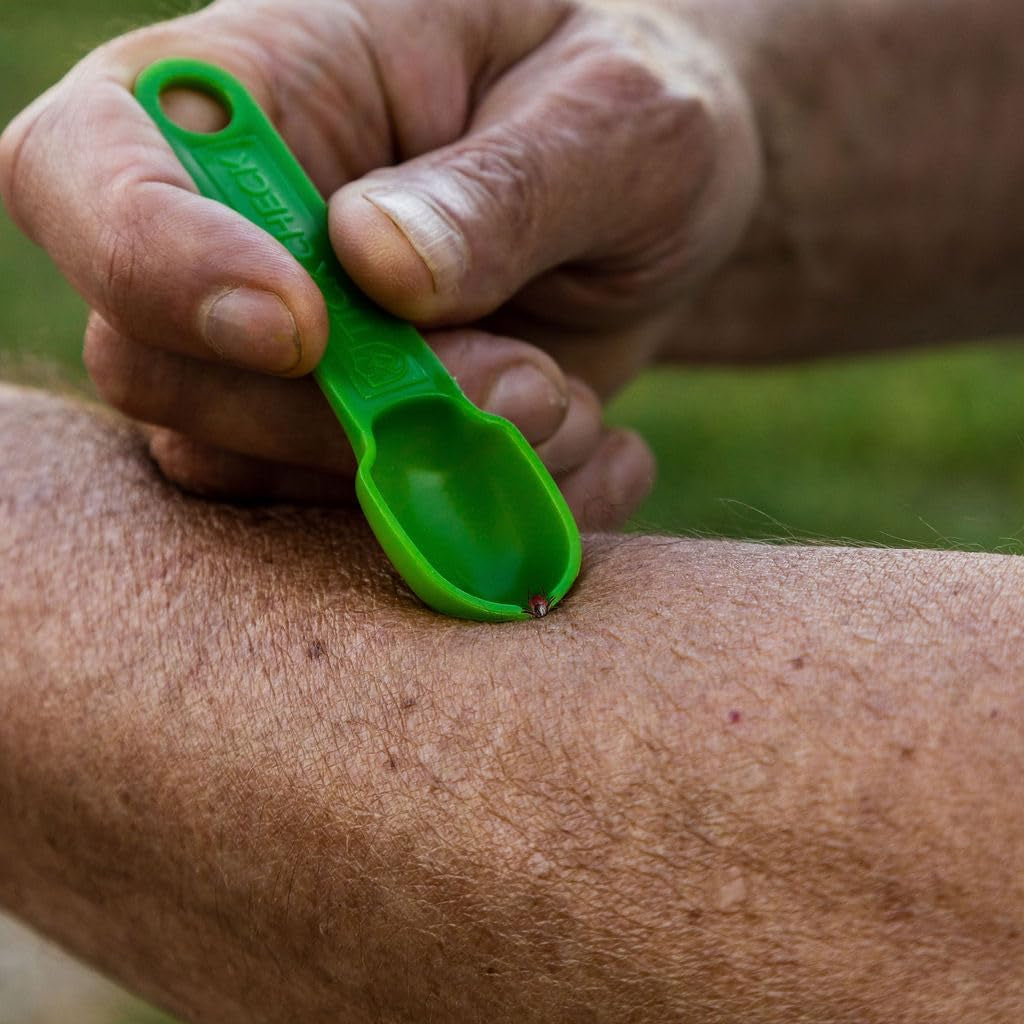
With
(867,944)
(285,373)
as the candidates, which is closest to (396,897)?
(867,944)

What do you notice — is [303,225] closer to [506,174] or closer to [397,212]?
[397,212]

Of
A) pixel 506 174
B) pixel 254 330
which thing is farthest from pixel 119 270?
pixel 506 174

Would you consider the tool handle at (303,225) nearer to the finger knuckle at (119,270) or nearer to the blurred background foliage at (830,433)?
the finger knuckle at (119,270)

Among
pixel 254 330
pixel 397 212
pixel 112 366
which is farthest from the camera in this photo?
pixel 112 366

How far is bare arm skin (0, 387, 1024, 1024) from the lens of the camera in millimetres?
922

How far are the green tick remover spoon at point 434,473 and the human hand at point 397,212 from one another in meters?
0.04

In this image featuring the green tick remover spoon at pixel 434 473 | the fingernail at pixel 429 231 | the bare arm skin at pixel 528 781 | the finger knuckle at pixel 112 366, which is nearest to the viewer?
the bare arm skin at pixel 528 781

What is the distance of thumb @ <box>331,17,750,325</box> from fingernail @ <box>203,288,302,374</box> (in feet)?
0.43

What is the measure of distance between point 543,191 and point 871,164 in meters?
1.08

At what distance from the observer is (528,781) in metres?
1.01

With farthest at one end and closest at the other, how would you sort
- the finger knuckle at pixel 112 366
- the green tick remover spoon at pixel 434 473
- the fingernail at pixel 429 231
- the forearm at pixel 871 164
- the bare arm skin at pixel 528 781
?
the forearm at pixel 871 164
the finger knuckle at pixel 112 366
the fingernail at pixel 429 231
the green tick remover spoon at pixel 434 473
the bare arm skin at pixel 528 781

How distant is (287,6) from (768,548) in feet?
3.03

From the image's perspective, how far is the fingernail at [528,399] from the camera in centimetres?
141

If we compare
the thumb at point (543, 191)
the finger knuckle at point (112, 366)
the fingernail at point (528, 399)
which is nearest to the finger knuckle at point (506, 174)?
the thumb at point (543, 191)
